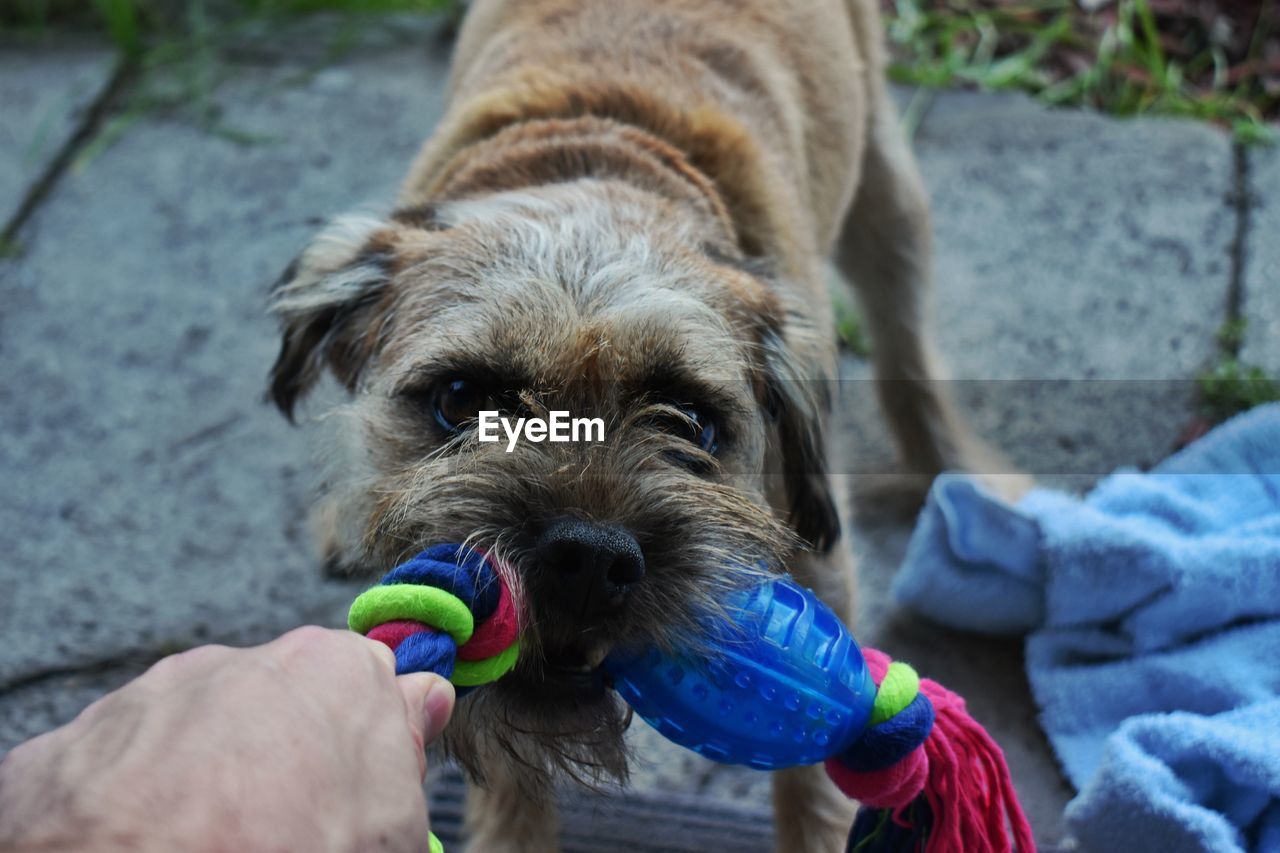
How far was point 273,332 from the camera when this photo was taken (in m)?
3.94

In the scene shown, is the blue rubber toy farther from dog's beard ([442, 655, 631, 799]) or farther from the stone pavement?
the stone pavement

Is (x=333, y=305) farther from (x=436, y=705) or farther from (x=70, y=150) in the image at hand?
(x=70, y=150)

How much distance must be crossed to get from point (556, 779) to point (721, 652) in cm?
50

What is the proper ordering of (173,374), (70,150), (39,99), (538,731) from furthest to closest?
(39,99)
(70,150)
(173,374)
(538,731)

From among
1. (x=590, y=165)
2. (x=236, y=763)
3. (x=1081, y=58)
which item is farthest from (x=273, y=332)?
(x=1081, y=58)

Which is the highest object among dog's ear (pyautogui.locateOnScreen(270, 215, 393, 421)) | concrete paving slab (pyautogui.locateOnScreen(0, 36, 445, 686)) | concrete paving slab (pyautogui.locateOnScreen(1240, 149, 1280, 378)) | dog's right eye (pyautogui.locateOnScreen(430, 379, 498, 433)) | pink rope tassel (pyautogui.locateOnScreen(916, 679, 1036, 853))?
dog's right eye (pyautogui.locateOnScreen(430, 379, 498, 433))

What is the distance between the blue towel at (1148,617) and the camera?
219 cm

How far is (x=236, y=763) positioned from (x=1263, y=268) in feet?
13.0

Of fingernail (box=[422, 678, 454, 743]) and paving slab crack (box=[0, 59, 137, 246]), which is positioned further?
paving slab crack (box=[0, 59, 137, 246])

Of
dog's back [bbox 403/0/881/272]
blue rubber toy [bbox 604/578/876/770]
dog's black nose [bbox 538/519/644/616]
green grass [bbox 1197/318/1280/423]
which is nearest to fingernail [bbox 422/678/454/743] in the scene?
dog's black nose [bbox 538/519/644/616]

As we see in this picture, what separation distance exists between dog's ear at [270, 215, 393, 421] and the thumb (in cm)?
120

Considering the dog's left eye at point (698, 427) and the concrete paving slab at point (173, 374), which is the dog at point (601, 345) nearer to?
the dog's left eye at point (698, 427)

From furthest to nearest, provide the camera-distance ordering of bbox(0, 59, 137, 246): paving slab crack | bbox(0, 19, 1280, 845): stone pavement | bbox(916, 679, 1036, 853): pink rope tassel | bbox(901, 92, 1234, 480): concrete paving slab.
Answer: bbox(0, 59, 137, 246): paving slab crack
bbox(901, 92, 1234, 480): concrete paving slab
bbox(0, 19, 1280, 845): stone pavement
bbox(916, 679, 1036, 853): pink rope tassel

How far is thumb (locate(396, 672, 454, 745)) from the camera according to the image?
1.22m
